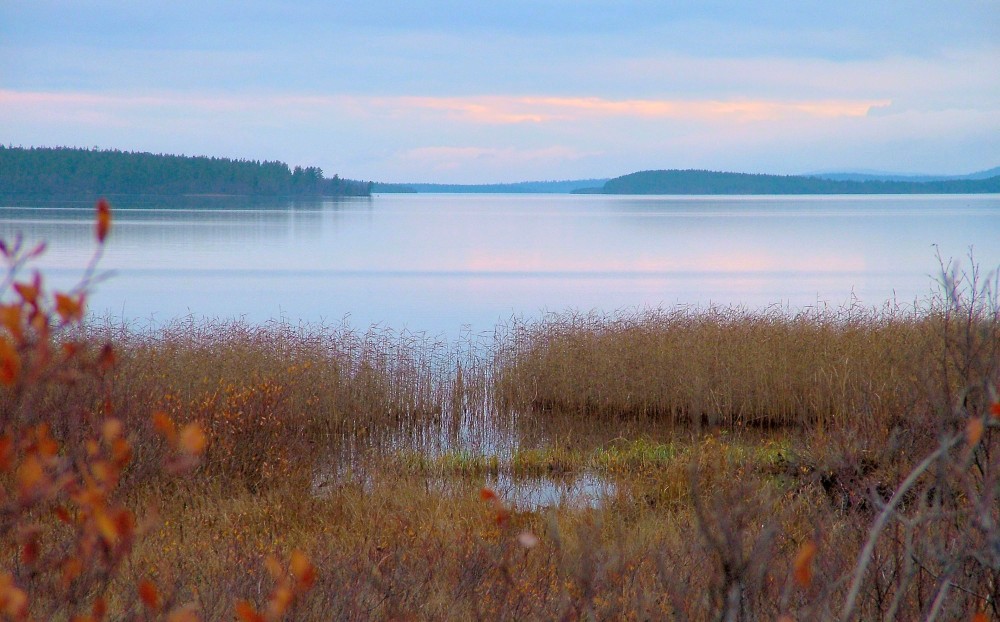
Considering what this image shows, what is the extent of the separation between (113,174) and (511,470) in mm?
113297

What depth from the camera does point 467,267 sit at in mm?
53000

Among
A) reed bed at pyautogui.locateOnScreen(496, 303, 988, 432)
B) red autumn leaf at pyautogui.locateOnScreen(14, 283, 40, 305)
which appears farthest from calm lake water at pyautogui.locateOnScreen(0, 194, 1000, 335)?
red autumn leaf at pyautogui.locateOnScreen(14, 283, 40, 305)

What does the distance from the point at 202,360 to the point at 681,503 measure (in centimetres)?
851

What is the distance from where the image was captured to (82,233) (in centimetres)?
6400

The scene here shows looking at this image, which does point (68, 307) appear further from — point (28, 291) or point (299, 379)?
point (299, 379)

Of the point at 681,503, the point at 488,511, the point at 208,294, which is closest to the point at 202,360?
the point at 488,511

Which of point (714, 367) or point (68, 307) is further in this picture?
point (714, 367)

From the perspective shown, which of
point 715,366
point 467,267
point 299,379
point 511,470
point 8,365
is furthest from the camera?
point 467,267

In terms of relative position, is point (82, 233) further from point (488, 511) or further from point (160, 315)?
point (488, 511)

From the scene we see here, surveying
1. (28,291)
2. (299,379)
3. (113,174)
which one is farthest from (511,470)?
(113,174)

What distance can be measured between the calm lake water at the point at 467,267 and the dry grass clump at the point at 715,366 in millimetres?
4984

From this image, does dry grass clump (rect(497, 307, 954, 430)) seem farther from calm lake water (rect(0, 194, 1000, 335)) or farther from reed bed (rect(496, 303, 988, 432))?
calm lake water (rect(0, 194, 1000, 335))

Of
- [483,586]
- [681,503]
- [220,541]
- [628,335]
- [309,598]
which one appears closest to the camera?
[309,598]

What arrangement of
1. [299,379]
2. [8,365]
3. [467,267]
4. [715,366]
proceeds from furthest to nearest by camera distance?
1. [467,267]
2. [715,366]
3. [299,379]
4. [8,365]
